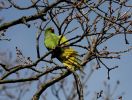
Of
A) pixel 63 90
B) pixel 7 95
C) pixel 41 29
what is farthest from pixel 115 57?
pixel 7 95

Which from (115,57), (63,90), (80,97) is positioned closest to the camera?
(80,97)

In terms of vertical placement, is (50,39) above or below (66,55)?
above

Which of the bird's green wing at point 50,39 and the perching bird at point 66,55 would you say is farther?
the bird's green wing at point 50,39

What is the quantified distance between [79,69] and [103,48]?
802 mm

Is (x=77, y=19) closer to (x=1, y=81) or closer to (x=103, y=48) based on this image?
(x=103, y=48)

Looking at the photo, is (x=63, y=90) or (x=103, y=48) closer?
(x=103, y=48)

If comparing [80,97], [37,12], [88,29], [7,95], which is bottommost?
[7,95]

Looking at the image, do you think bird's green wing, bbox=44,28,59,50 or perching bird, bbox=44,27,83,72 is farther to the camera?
bird's green wing, bbox=44,28,59,50

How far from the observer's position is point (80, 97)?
392 centimetres

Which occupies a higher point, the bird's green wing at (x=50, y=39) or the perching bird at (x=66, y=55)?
the bird's green wing at (x=50, y=39)

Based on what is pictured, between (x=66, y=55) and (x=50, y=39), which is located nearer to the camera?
(x=66, y=55)

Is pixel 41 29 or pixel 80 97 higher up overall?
pixel 41 29

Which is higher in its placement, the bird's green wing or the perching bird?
the bird's green wing

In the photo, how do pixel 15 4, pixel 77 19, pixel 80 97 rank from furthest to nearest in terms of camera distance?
pixel 77 19 → pixel 15 4 → pixel 80 97
